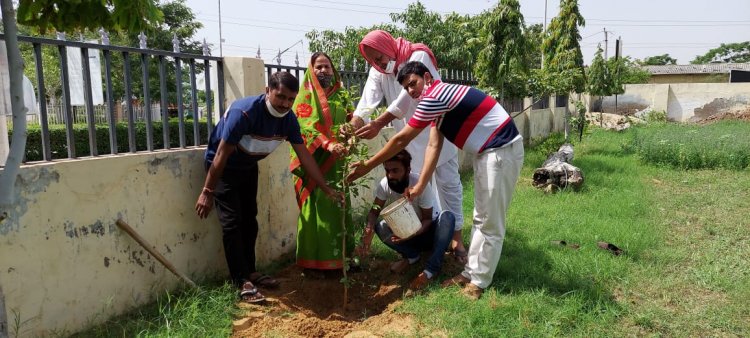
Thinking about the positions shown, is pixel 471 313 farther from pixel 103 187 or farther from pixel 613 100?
pixel 613 100

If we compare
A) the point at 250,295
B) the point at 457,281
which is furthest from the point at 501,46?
the point at 250,295

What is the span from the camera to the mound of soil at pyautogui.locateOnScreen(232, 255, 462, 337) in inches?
127

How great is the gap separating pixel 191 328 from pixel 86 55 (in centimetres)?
171

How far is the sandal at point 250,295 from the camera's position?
3.55 meters

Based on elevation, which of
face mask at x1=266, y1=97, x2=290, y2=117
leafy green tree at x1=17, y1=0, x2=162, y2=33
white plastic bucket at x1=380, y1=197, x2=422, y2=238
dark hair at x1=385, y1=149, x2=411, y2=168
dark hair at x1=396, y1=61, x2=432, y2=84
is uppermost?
leafy green tree at x1=17, y1=0, x2=162, y2=33

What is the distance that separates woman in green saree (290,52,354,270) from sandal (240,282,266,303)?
1.80ft

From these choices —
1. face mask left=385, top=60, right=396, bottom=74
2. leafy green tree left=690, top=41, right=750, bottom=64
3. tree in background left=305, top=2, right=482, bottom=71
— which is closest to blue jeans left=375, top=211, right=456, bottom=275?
face mask left=385, top=60, right=396, bottom=74

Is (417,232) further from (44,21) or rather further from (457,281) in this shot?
(44,21)

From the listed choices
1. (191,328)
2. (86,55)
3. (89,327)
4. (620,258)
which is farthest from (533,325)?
(86,55)

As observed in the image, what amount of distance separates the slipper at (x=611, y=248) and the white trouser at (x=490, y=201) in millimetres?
1529

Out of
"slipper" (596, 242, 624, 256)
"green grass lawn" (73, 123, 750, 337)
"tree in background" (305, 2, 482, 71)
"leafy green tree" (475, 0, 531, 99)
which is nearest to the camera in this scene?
"green grass lawn" (73, 123, 750, 337)

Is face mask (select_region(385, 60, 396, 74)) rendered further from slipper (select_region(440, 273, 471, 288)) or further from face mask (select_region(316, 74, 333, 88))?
slipper (select_region(440, 273, 471, 288))

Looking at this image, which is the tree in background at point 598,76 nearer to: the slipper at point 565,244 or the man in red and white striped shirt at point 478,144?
the slipper at point 565,244

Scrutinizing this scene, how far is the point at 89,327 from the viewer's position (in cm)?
315
